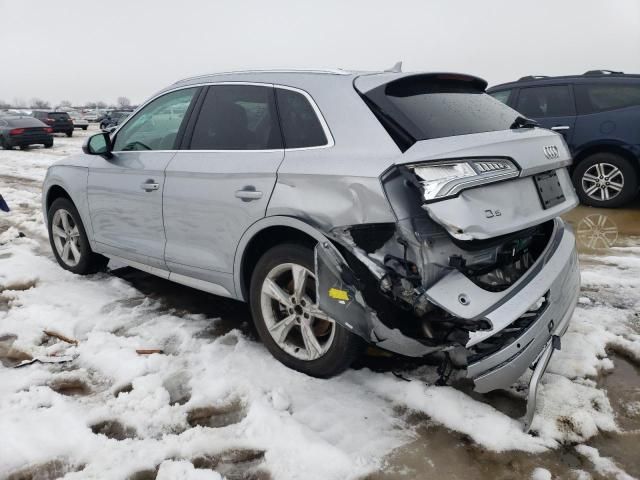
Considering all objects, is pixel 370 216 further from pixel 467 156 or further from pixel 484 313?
pixel 484 313

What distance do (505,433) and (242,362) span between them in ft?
5.06

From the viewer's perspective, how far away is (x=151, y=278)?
4867 mm

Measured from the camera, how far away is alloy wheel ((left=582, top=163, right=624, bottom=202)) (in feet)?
23.6

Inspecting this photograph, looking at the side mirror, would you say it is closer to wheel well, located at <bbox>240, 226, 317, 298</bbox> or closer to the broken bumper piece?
wheel well, located at <bbox>240, 226, 317, 298</bbox>

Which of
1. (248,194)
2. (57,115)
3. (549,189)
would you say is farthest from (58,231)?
(57,115)

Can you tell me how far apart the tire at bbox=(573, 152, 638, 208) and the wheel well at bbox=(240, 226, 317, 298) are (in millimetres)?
5970

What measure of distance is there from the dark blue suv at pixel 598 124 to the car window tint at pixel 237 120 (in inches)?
213

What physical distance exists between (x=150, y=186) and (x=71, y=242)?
5.65 ft

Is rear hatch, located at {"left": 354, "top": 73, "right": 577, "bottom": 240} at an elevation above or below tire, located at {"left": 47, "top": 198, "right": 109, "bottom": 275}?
above

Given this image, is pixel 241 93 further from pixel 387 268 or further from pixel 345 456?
pixel 345 456

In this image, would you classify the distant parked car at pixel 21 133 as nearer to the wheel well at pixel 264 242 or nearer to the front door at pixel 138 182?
the front door at pixel 138 182

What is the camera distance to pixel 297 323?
302 centimetres

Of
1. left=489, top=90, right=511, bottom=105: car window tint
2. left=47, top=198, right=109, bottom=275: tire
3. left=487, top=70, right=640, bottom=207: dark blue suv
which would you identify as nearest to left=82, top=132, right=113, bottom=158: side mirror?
left=47, top=198, right=109, bottom=275: tire

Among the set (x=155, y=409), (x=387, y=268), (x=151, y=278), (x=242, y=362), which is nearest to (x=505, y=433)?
(x=387, y=268)
